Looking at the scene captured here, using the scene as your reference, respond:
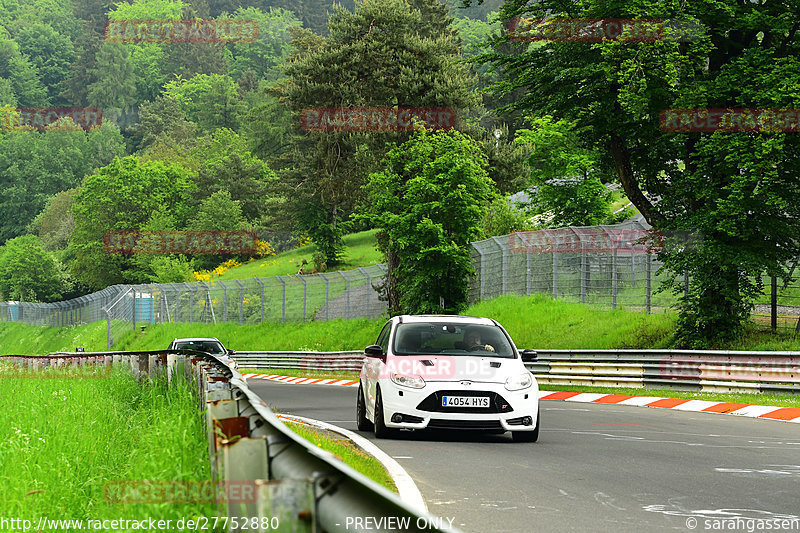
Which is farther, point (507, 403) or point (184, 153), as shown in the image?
point (184, 153)

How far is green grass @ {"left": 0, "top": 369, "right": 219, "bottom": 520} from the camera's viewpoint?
6883mm

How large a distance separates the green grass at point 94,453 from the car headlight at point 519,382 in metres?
3.81

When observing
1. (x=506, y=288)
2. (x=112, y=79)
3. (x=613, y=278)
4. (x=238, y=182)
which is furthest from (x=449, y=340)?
(x=112, y=79)

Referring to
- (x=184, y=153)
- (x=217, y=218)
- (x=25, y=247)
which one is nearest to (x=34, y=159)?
(x=184, y=153)

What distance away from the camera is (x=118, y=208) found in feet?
352

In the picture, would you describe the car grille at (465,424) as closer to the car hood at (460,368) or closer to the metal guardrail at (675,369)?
the car hood at (460,368)

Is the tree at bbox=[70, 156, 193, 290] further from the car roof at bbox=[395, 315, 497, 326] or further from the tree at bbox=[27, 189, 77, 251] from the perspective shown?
the car roof at bbox=[395, 315, 497, 326]

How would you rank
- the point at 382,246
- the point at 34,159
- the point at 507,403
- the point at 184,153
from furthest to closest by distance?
the point at 34,159
the point at 184,153
the point at 382,246
the point at 507,403

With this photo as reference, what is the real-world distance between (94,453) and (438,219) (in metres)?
29.7

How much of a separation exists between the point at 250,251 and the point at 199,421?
93257 mm

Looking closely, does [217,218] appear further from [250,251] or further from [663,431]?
[663,431]

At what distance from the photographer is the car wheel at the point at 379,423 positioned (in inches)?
538

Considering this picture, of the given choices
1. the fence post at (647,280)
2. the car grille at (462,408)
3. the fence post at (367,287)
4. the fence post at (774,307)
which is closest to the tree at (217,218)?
the fence post at (367,287)

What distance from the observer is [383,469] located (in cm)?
1049
